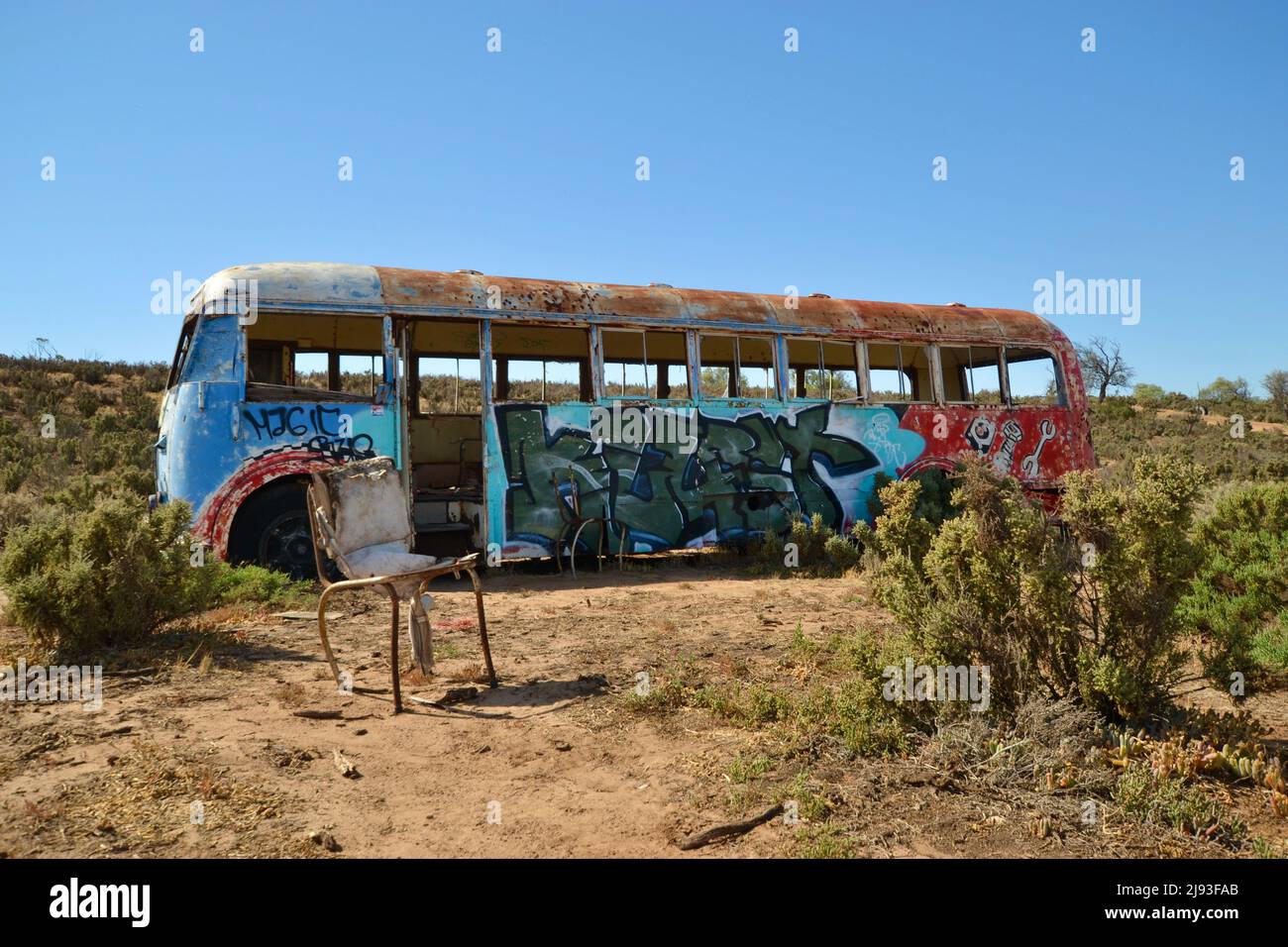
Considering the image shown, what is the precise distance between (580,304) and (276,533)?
3932mm

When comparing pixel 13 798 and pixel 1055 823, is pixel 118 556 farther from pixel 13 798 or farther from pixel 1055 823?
pixel 1055 823

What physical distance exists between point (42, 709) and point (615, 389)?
6387mm

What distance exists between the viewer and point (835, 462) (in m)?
10.2

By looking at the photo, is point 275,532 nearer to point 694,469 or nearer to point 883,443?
point 694,469

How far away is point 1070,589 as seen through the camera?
375cm

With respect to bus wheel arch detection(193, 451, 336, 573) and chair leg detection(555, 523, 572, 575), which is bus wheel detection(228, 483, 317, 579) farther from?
chair leg detection(555, 523, 572, 575)

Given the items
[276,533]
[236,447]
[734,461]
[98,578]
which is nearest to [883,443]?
[734,461]

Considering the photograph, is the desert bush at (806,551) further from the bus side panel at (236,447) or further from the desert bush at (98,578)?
the desert bush at (98,578)

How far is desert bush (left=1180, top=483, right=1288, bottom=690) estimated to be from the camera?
4.86 m

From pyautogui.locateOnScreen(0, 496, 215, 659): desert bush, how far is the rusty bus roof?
2712 mm

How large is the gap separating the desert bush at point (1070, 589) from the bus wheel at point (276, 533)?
5.88m

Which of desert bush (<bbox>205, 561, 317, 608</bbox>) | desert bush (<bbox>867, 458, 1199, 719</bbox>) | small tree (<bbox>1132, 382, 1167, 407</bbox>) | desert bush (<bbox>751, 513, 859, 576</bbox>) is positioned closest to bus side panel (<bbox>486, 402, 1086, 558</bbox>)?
desert bush (<bbox>751, 513, 859, 576</bbox>)

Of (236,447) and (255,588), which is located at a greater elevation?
(236,447)

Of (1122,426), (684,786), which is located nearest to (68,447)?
(684,786)
